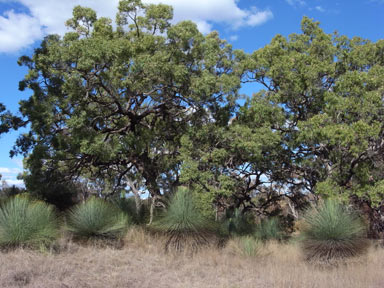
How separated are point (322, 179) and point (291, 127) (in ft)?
8.01

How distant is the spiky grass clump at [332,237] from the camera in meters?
11.0

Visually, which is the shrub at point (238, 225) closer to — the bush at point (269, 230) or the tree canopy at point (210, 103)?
the bush at point (269, 230)

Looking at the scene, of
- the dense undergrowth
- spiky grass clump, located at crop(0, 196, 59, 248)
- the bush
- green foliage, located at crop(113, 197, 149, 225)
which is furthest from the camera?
the bush

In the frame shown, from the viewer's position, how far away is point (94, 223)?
1193cm

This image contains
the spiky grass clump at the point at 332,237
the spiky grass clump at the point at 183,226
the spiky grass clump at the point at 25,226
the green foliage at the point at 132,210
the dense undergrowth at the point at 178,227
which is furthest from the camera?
the green foliage at the point at 132,210

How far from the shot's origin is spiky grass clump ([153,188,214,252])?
1177 cm

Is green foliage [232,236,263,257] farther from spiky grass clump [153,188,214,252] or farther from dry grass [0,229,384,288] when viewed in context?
spiky grass clump [153,188,214,252]

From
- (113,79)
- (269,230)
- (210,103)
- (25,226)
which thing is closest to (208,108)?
(210,103)

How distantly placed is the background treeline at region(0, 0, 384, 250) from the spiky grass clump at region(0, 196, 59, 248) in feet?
9.39

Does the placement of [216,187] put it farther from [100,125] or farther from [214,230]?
[100,125]

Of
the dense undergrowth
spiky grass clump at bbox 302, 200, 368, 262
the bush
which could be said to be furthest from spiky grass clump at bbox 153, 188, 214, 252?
→ the bush

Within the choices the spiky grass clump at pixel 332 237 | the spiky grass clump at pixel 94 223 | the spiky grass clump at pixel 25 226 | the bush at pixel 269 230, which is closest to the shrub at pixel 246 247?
the spiky grass clump at pixel 332 237

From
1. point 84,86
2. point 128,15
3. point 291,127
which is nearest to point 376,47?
point 291,127

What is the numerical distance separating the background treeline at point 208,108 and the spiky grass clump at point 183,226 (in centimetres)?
9
